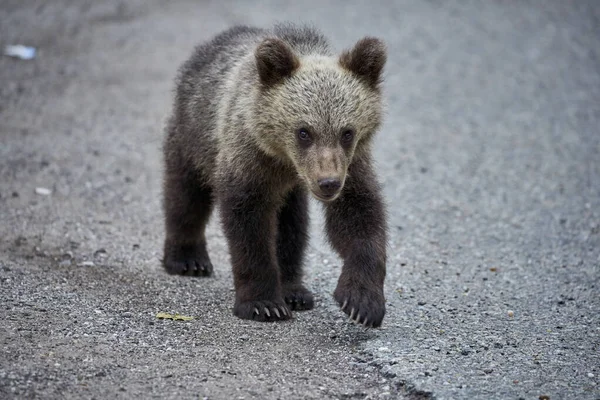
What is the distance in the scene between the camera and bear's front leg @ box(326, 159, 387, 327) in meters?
5.96

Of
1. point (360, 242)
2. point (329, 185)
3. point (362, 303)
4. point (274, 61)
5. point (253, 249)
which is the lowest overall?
point (253, 249)

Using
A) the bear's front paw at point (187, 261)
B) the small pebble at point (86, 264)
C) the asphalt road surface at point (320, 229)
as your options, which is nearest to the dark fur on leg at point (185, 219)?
the bear's front paw at point (187, 261)

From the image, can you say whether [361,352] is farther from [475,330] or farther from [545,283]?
[545,283]

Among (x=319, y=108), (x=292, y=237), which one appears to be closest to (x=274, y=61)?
(x=319, y=108)

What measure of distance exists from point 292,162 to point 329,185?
56 centimetres

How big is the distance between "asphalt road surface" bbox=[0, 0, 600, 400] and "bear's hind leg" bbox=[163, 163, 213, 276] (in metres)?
0.19

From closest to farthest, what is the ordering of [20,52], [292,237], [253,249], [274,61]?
1. [274,61]
2. [253,249]
3. [292,237]
4. [20,52]

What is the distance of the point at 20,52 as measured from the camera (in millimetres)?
14961

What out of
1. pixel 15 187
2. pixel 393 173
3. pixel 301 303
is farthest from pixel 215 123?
pixel 393 173

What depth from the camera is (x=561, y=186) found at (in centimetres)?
1057

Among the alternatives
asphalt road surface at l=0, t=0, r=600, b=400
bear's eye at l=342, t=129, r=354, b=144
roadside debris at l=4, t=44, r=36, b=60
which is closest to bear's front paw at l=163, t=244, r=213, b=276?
asphalt road surface at l=0, t=0, r=600, b=400

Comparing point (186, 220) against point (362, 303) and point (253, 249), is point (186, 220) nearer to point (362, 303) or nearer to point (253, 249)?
point (253, 249)

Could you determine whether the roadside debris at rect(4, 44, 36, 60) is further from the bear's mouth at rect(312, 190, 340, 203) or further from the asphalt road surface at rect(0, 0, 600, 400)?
the bear's mouth at rect(312, 190, 340, 203)

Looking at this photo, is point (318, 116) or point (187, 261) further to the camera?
point (187, 261)
